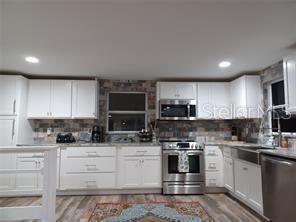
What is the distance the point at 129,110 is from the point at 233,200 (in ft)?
8.93

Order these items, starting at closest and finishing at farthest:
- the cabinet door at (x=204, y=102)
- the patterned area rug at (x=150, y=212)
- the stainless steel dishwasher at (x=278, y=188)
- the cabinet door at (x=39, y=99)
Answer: the stainless steel dishwasher at (x=278, y=188), the patterned area rug at (x=150, y=212), the cabinet door at (x=39, y=99), the cabinet door at (x=204, y=102)

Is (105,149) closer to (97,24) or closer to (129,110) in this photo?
(129,110)

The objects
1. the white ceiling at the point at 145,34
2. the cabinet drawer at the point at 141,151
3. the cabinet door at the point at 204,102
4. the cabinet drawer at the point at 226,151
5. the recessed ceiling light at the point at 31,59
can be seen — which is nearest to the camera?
the white ceiling at the point at 145,34

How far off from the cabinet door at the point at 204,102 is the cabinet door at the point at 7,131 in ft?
11.9

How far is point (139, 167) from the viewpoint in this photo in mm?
3988

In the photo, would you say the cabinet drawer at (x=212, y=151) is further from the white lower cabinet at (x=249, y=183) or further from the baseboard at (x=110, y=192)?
the baseboard at (x=110, y=192)

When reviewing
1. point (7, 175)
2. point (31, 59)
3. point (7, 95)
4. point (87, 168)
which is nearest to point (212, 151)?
point (87, 168)

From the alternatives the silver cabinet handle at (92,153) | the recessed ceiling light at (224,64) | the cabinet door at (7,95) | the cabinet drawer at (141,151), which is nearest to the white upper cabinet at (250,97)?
the recessed ceiling light at (224,64)

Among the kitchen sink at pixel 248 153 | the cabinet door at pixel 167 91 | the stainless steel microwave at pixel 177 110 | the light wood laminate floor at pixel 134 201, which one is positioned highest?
the cabinet door at pixel 167 91

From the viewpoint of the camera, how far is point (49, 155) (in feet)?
7.73

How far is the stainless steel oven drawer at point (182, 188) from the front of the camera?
155 inches

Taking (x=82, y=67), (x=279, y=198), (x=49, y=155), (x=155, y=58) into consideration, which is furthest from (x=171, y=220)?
(x=82, y=67)

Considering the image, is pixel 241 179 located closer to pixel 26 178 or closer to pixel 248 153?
pixel 248 153

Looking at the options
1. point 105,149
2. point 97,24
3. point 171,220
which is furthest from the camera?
point 105,149
